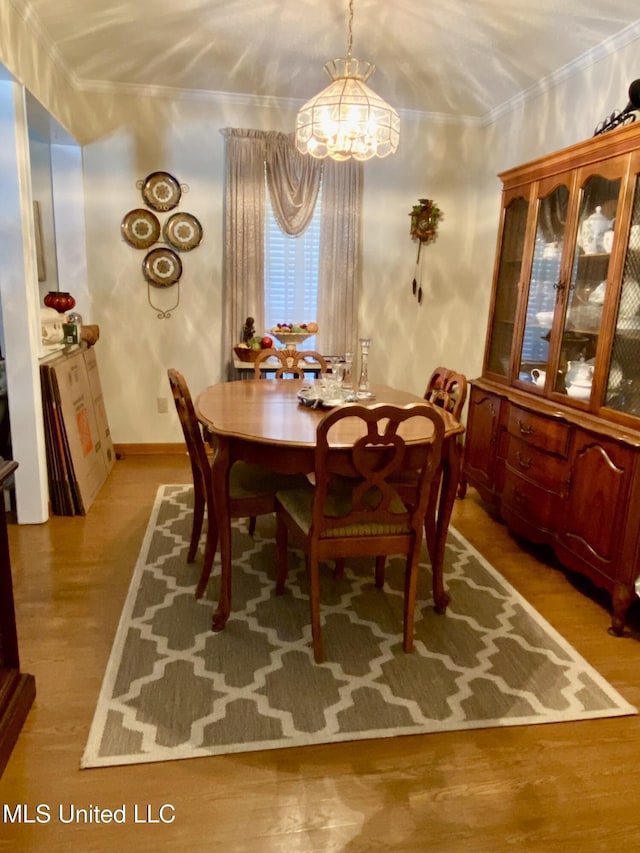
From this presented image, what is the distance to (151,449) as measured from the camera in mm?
4523

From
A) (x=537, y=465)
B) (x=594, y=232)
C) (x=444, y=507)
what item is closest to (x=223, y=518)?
(x=444, y=507)

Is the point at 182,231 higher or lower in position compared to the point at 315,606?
higher

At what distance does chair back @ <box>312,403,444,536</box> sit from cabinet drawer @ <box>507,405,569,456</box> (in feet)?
2.87

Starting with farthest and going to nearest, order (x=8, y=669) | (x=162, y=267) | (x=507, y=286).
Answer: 1. (x=162, y=267)
2. (x=507, y=286)
3. (x=8, y=669)

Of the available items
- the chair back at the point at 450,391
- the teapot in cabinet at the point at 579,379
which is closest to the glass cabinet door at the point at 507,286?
the teapot in cabinet at the point at 579,379

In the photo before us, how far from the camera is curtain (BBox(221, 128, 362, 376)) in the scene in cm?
411

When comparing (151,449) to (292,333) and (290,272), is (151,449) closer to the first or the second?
(292,333)

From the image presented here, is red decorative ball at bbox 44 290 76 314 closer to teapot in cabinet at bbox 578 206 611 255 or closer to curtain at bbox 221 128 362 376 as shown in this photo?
curtain at bbox 221 128 362 376

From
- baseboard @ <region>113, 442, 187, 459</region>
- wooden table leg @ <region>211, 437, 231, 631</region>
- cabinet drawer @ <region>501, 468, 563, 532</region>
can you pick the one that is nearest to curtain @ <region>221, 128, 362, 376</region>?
baseboard @ <region>113, 442, 187, 459</region>

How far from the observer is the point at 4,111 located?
2.75 m

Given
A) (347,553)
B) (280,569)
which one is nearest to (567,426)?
(347,553)

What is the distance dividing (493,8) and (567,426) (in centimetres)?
194

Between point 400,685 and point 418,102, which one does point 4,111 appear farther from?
point 400,685

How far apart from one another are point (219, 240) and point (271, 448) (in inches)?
106
